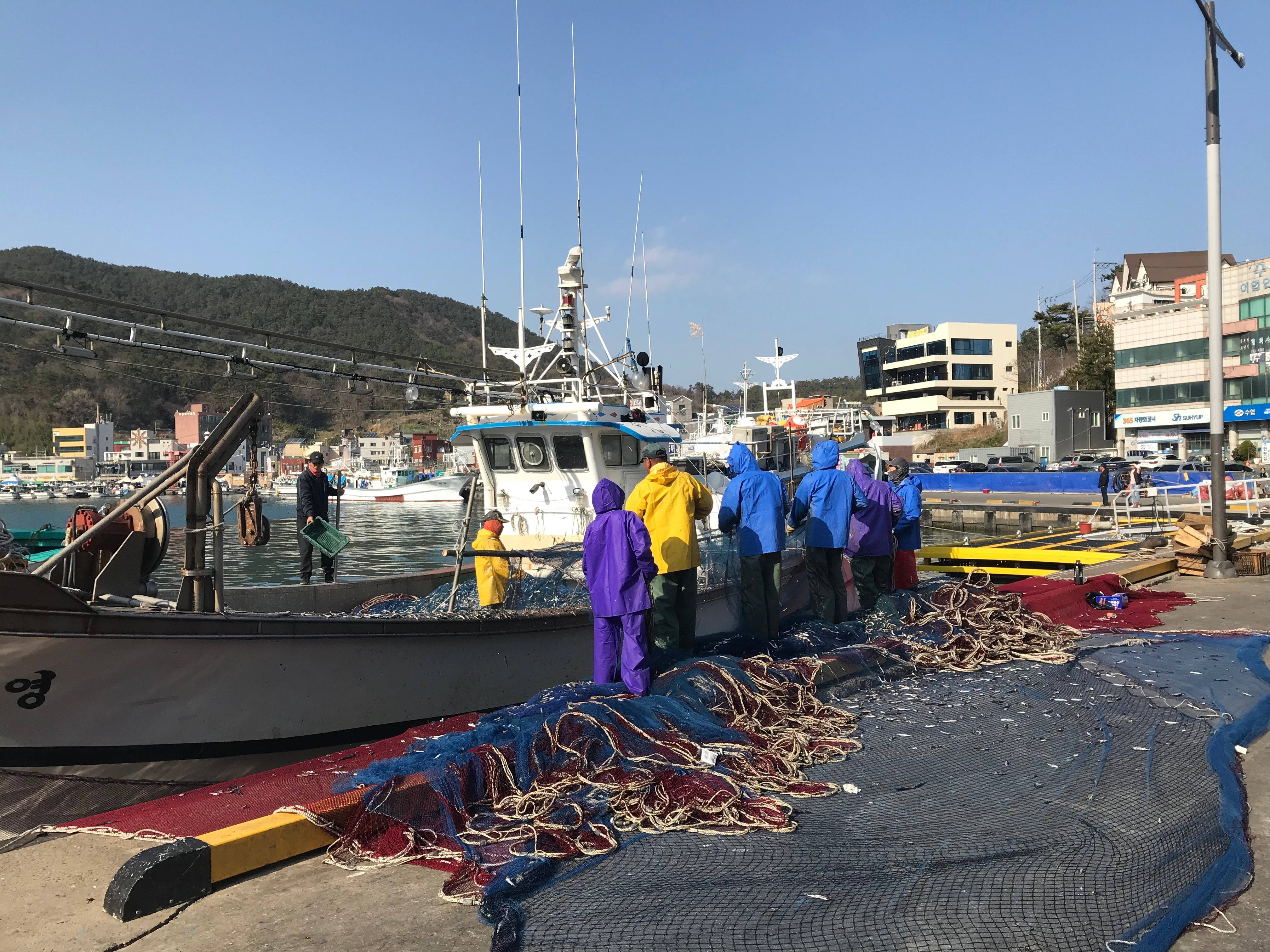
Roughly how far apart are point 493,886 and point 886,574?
6180 millimetres

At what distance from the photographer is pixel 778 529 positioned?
23.2 ft

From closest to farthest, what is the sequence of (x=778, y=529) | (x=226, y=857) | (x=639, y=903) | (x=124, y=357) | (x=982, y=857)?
(x=639, y=903) < (x=982, y=857) < (x=226, y=857) < (x=778, y=529) < (x=124, y=357)

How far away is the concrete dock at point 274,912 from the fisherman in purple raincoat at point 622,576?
202 cm

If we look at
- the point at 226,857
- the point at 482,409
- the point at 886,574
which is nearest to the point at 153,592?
the point at 226,857

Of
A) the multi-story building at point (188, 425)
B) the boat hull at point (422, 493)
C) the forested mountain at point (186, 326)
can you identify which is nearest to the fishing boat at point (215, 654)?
the forested mountain at point (186, 326)

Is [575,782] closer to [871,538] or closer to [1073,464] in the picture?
[871,538]

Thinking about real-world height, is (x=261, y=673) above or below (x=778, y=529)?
below

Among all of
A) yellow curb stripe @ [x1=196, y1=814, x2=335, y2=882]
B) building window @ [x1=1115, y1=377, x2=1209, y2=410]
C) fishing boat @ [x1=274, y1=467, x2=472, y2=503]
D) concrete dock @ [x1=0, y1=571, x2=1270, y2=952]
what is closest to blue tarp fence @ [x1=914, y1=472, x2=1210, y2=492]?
building window @ [x1=1115, y1=377, x2=1209, y2=410]

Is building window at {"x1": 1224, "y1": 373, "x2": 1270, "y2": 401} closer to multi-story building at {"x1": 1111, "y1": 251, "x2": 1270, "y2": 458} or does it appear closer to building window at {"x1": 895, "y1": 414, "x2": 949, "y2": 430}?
multi-story building at {"x1": 1111, "y1": 251, "x2": 1270, "y2": 458}

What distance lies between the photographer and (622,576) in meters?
5.27

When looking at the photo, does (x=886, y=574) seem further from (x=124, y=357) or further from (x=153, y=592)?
(x=124, y=357)

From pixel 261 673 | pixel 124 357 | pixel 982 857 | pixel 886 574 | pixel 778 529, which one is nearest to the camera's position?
pixel 982 857

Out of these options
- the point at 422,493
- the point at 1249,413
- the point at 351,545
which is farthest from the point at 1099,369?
the point at 351,545

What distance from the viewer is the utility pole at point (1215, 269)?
10.5m
